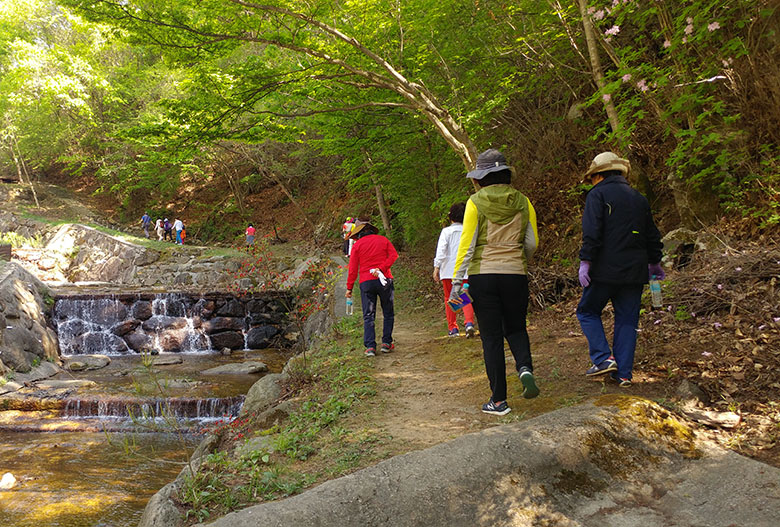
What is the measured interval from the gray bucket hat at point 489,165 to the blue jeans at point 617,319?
1.29 meters

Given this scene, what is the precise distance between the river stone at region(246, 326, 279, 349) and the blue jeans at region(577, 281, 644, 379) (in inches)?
471

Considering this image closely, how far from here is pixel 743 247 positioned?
19.4ft

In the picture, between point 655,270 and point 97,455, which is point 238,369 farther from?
point 655,270

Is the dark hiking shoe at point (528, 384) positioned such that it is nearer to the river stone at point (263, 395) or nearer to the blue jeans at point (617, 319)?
the blue jeans at point (617, 319)

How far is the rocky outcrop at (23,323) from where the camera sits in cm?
1035

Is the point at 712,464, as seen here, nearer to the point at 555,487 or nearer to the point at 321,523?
the point at 555,487

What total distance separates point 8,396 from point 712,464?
10280 millimetres

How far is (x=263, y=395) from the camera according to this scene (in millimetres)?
6746

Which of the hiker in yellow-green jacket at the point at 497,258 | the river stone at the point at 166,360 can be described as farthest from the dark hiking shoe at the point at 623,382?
the river stone at the point at 166,360

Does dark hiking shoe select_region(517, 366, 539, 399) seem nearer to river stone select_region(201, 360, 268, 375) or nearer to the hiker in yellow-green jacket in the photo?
the hiker in yellow-green jacket

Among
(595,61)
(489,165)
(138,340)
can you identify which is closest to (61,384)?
(138,340)

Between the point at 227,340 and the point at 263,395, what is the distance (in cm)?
865

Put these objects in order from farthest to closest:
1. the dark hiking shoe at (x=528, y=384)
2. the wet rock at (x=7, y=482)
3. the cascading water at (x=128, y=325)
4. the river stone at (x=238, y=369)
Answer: the cascading water at (x=128, y=325)
the river stone at (x=238, y=369)
the wet rock at (x=7, y=482)
the dark hiking shoe at (x=528, y=384)

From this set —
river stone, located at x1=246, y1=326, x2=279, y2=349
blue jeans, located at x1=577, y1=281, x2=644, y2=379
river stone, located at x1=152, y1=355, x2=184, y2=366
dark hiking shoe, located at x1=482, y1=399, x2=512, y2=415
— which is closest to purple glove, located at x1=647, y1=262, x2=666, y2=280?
blue jeans, located at x1=577, y1=281, x2=644, y2=379
